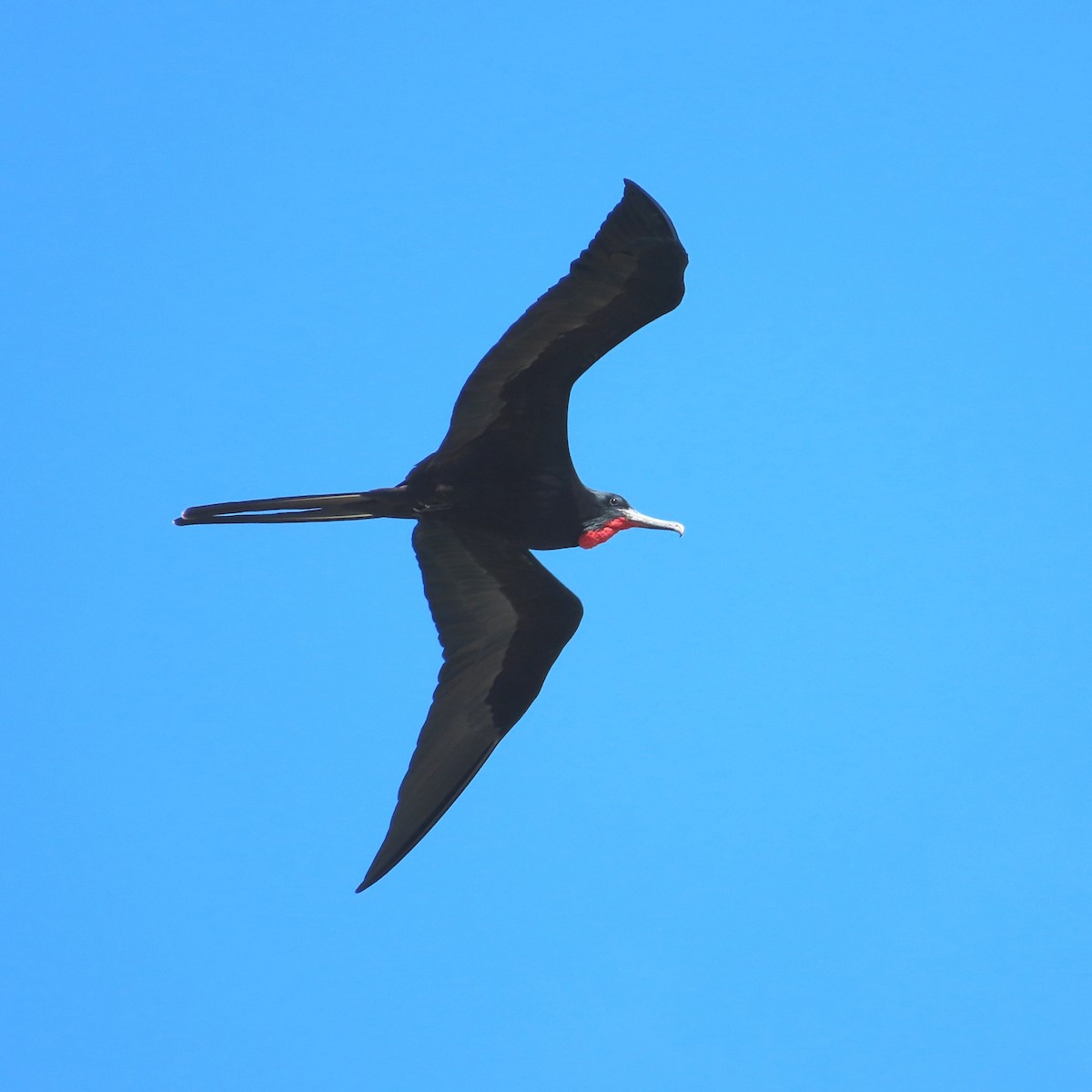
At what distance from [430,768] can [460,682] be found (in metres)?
0.47

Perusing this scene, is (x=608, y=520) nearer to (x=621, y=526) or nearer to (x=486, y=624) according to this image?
(x=621, y=526)

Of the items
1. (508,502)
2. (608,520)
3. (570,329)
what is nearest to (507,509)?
(508,502)

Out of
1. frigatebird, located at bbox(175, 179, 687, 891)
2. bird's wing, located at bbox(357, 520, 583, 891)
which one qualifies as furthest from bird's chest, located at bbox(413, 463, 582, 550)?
bird's wing, located at bbox(357, 520, 583, 891)

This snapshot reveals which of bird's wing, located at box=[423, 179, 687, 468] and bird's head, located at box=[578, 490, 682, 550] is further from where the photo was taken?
bird's head, located at box=[578, 490, 682, 550]

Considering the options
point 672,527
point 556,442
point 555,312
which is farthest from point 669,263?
point 672,527

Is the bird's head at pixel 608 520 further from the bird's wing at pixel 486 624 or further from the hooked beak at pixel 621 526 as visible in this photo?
the bird's wing at pixel 486 624

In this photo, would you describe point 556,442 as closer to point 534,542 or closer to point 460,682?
point 534,542

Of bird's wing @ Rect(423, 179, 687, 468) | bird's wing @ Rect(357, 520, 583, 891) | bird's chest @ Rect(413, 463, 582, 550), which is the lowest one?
bird's wing @ Rect(357, 520, 583, 891)

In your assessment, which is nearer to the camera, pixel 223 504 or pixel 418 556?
pixel 223 504

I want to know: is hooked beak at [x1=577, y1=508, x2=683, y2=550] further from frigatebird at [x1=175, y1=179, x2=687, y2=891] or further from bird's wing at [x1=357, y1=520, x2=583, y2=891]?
bird's wing at [x1=357, y1=520, x2=583, y2=891]

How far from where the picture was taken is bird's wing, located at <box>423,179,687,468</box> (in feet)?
21.0

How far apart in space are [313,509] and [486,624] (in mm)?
1048

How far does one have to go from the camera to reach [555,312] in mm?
6629

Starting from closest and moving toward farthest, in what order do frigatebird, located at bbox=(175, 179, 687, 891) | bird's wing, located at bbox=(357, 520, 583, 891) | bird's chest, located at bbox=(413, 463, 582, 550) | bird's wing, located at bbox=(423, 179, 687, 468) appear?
bird's wing, located at bbox=(423, 179, 687, 468), frigatebird, located at bbox=(175, 179, 687, 891), bird's chest, located at bbox=(413, 463, 582, 550), bird's wing, located at bbox=(357, 520, 583, 891)
